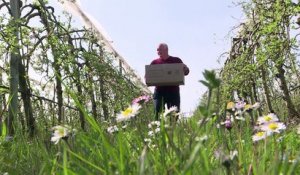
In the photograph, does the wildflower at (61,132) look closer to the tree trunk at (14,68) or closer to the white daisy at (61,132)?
the white daisy at (61,132)

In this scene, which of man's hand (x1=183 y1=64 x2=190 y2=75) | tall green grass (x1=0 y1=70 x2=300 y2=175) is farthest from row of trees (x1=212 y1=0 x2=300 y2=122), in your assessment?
tall green grass (x1=0 y1=70 x2=300 y2=175)

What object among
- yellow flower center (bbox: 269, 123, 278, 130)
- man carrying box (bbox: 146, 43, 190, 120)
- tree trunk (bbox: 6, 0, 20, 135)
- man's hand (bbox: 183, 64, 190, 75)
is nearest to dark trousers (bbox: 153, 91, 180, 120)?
man carrying box (bbox: 146, 43, 190, 120)

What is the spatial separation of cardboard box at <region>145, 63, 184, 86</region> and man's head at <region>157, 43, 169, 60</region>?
0.42 meters

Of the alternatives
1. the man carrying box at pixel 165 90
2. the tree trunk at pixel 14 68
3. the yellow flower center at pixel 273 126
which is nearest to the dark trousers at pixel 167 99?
the man carrying box at pixel 165 90

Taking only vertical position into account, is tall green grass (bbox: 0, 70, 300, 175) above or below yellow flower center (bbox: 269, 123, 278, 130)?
below

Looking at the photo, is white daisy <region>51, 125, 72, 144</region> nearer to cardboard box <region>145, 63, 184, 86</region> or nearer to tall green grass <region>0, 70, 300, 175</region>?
tall green grass <region>0, 70, 300, 175</region>

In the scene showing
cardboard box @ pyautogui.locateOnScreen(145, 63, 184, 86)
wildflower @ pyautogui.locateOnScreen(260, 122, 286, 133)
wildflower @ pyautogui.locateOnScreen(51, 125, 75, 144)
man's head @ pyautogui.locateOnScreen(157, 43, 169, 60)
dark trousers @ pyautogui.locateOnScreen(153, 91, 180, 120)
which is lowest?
wildflower @ pyautogui.locateOnScreen(260, 122, 286, 133)

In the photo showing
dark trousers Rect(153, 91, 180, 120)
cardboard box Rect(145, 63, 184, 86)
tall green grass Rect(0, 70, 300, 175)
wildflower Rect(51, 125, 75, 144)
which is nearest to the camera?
tall green grass Rect(0, 70, 300, 175)

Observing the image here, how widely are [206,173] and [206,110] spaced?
0.41 m

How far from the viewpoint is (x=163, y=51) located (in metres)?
6.62

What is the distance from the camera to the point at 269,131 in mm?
1560

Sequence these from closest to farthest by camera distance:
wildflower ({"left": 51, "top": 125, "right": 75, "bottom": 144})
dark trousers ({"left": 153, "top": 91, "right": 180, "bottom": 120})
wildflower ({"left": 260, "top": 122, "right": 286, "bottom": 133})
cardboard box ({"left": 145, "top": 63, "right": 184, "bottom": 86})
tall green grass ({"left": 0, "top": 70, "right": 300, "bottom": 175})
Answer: tall green grass ({"left": 0, "top": 70, "right": 300, "bottom": 175}) → wildflower ({"left": 51, "top": 125, "right": 75, "bottom": 144}) → wildflower ({"left": 260, "top": 122, "right": 286, "bottom": 133}) → cardboard box ({"left": 145, "top": 63, "right": 184, "bottom": 86}) → dark trousers ({"left": 153, "top": 91, "right": 180, "bottom": 120})

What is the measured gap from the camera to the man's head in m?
6.60

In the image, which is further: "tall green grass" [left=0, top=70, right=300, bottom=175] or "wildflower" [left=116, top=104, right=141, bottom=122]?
"wildflower" [left=116, top=104, right=141, bottom=122]
